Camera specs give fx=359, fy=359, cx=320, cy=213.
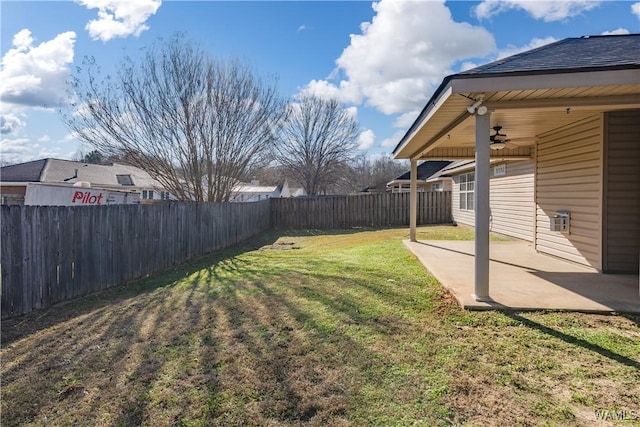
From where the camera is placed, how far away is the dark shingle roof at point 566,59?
3.58 metres

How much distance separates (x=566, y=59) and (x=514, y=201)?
6.41m

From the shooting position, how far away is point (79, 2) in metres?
7.68

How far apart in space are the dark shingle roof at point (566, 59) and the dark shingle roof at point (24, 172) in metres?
24.8

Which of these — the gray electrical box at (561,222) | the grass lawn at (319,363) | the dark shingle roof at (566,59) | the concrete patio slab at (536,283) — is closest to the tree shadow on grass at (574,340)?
the grass lawn at (319,363)

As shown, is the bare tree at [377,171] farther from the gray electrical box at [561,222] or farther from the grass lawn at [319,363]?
Answer: the grass lawn at [319,363]

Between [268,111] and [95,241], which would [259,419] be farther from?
[268,111]

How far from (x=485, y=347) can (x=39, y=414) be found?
10.9 feet

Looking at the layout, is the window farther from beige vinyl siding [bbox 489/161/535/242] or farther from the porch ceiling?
the porch ceiling

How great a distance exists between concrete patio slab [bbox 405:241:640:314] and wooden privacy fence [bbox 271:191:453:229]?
902 centimetres

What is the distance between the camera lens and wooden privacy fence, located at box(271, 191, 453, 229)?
16312 mm

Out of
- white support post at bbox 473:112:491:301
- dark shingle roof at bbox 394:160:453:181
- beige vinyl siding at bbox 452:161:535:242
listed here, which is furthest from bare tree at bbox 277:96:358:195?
white support post at bbox 473:112:491:301

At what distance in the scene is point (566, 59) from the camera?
3.99m

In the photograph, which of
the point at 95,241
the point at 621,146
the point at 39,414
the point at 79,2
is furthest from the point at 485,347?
the point at 79,2

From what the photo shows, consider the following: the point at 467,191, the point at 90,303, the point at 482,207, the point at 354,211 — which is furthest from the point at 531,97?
the point at 354,211
